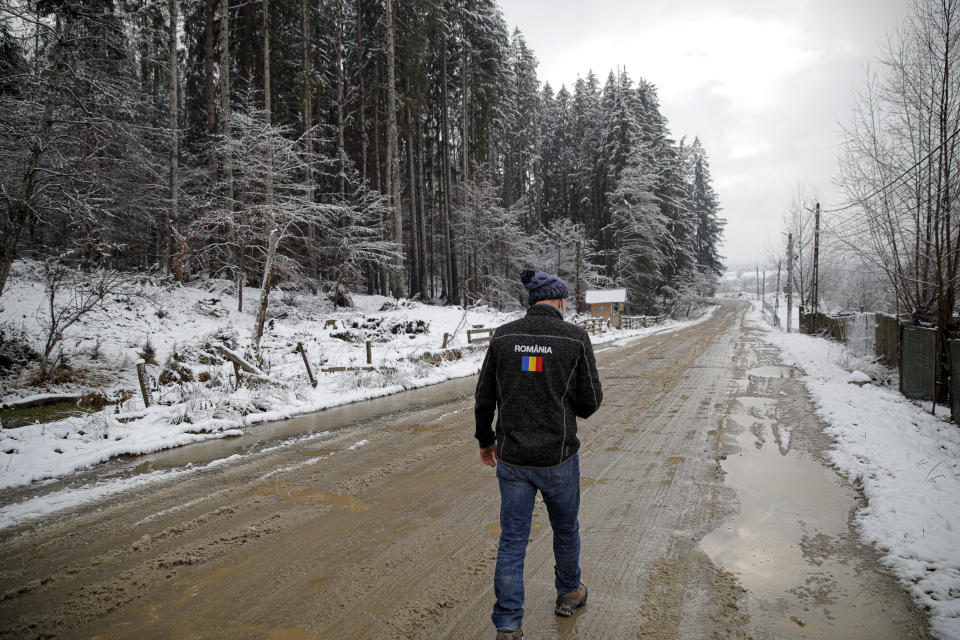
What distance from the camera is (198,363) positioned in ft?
37.5

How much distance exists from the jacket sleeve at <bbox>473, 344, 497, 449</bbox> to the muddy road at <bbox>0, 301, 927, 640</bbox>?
113cm

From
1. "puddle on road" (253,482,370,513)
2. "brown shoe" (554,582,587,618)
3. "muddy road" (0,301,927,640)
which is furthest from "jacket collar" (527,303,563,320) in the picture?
"puddle on road" (253,482,370,513)

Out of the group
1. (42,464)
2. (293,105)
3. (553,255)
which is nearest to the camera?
(42,464)

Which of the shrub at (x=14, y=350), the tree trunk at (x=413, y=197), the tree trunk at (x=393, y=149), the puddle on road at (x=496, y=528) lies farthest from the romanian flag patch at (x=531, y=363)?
the tree trunk at (x=413, y=197)

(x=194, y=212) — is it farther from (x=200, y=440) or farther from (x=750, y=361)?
(x=750, y=361)

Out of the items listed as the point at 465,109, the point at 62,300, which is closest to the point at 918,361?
the point at 62,300

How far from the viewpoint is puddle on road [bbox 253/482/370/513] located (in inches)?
172

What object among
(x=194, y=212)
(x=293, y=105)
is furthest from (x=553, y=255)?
(x=194, y=212)

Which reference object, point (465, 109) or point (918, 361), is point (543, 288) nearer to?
point (918, 361)

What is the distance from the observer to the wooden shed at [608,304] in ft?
101

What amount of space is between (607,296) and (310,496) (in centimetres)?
2907

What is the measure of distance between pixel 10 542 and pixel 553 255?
34.9 m

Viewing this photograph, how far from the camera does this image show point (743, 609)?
110 inches

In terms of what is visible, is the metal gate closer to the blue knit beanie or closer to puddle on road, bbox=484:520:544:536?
puddle on road, bbox=484:520:544:536
